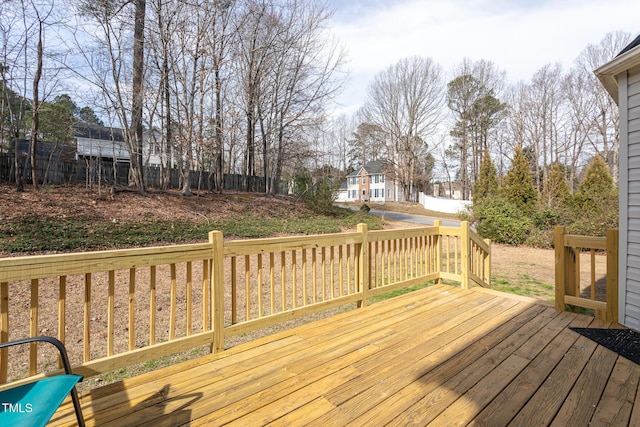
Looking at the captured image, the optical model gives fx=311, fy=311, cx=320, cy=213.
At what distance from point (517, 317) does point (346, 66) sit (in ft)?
43.7

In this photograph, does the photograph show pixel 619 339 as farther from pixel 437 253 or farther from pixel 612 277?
pixel 437 253

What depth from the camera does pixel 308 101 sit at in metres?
14.2

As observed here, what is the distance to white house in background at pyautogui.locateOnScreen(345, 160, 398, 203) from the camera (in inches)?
1411

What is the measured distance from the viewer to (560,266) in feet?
11.2

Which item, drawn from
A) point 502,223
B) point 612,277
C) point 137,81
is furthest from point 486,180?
point 137,81

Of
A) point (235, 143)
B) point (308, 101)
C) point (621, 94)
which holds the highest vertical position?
point (308, 101)

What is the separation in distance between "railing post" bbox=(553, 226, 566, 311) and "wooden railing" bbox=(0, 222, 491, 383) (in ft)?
3.54

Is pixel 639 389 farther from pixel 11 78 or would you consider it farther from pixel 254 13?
pixel 254 13

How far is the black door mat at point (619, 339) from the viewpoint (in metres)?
2.44

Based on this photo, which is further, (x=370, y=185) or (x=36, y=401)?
(x=370, y=185)

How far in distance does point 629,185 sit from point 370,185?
35.3m

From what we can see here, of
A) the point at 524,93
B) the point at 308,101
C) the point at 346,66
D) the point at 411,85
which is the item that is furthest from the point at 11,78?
the point at 524,93

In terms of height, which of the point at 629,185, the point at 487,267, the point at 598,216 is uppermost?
the point at 629,185

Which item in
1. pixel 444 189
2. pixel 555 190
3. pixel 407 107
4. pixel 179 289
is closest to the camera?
pixel 179 289
